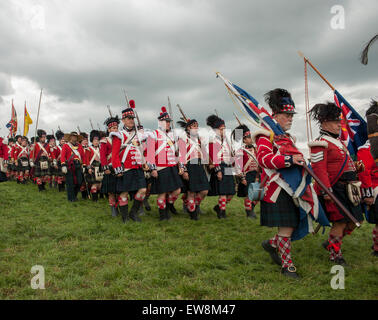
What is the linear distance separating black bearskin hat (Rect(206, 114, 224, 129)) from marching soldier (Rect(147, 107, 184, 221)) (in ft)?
4.34

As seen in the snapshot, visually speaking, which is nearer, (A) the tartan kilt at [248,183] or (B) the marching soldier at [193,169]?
(B) the marching soldier at [193,169]

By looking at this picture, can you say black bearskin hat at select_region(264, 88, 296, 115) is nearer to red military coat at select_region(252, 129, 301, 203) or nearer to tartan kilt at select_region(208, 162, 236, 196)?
red military coat at select_region(252, 129, 301, 203)

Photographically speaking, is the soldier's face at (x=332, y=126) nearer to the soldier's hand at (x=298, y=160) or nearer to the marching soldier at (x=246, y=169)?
the soldier's hand at (x=298, y=160)

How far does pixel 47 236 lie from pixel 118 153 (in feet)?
7.05

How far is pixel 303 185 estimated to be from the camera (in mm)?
3947

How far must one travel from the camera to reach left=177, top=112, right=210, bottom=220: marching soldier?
7.77 meters

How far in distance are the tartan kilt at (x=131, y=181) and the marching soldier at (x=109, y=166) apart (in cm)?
99

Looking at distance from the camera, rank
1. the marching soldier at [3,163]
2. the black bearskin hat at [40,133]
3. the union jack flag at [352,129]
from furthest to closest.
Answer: the black bearskin hat at [40,133]
the marching soldier at [3,163]
the union jack flag at [352,129]

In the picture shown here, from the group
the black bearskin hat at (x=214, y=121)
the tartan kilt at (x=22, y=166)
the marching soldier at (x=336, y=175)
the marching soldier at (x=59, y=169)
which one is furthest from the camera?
the tartan kilt at (x=22, y=166)

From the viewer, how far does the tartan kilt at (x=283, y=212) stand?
13.1ft

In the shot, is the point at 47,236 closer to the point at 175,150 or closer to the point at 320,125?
the point at 175,150

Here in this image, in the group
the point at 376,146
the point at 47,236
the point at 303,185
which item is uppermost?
the point at 376,146

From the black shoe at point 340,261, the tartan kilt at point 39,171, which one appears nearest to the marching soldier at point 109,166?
the black shoe at point 340,261
